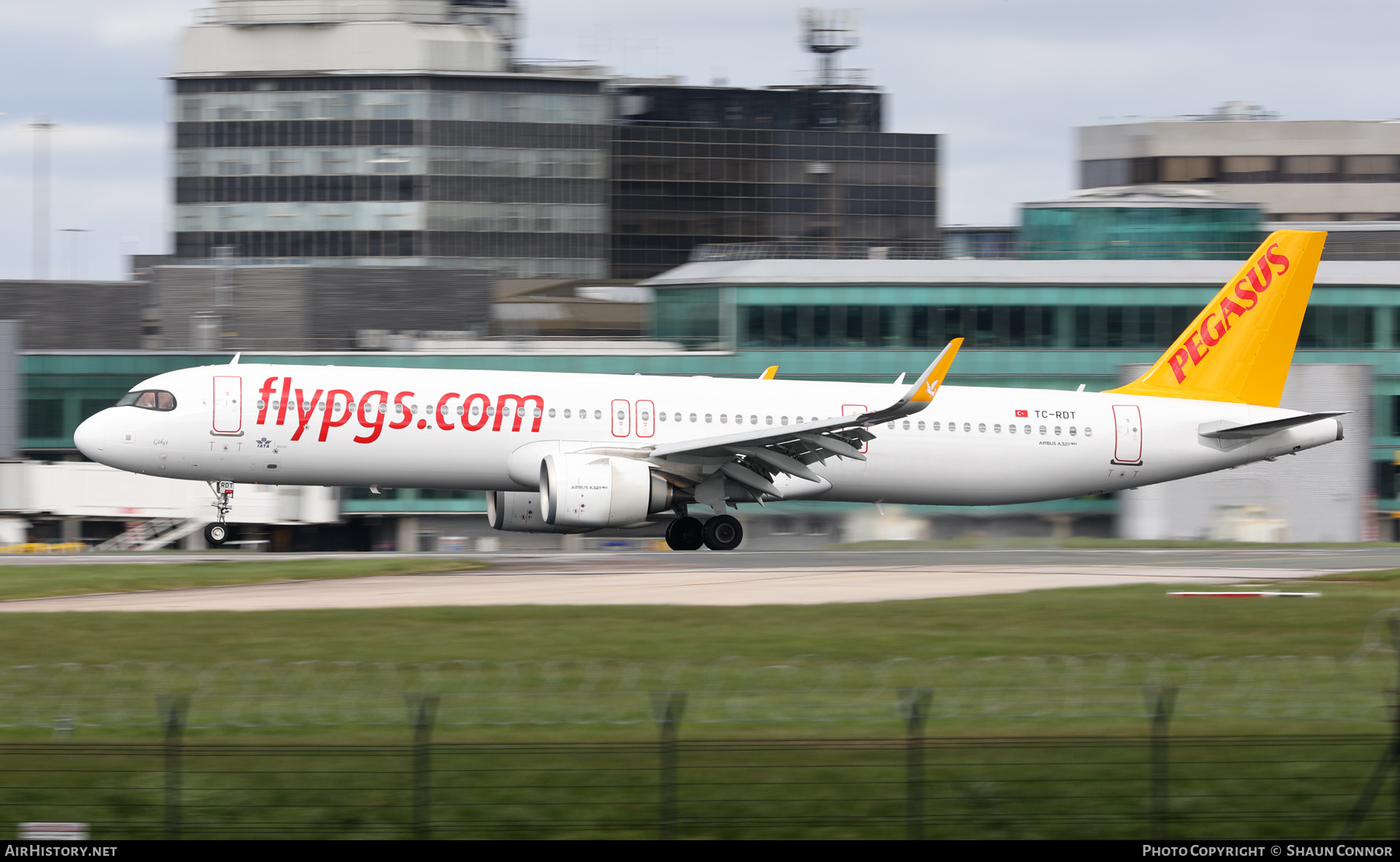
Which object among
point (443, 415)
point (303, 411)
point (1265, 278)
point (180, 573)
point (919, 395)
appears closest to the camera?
point (180, 573)

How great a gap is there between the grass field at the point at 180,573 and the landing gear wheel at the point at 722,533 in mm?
6695

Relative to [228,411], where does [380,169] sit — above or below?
above

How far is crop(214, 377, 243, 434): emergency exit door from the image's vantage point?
33875 millimetres

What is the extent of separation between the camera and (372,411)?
3406 centimetres

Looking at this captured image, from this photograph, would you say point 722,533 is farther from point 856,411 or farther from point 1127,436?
point 1127,436

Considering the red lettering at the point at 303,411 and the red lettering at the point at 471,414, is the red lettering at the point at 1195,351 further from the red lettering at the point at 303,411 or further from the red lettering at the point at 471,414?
the red lettering at the point at 303,411

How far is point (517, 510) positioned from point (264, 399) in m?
6.14

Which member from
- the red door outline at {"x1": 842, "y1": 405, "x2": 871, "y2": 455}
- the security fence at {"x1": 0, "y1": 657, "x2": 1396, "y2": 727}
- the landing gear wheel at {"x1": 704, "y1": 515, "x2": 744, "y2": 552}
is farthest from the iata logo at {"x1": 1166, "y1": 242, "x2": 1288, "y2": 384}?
the security fence at {"x1": 0, "y1": 657, "x2": 1396, "y2": 727}

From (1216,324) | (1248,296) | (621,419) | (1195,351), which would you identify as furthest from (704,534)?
(1248,296)

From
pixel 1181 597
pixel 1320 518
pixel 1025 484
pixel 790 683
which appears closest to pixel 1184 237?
pixel 1320 518

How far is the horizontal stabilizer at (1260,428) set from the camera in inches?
1535

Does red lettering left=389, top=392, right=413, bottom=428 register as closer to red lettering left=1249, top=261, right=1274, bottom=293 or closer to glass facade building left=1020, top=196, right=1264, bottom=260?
red lettering left=1249, top=261, right=1274, bottom=293

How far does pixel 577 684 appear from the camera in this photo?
16.9 metres

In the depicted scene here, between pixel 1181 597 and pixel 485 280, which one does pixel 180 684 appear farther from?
pixel 485 280
